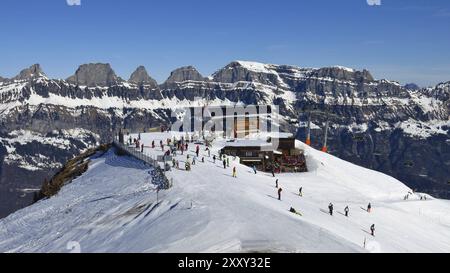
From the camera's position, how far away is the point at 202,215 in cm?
3531

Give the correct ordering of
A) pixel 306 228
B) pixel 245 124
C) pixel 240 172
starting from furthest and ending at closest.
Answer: pixel 245 124 < pixel 240 172 < pixel 306 228

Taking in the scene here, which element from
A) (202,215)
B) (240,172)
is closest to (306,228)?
(202,215)

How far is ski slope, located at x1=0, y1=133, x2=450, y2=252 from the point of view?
30203 millimetres

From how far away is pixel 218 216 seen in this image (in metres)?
34.3

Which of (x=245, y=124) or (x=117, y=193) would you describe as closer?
(x=117, y=193)

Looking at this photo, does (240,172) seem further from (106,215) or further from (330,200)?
(106,215)

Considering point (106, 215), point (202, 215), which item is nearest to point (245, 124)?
point (106, 215)

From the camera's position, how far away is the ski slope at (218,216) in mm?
30203
